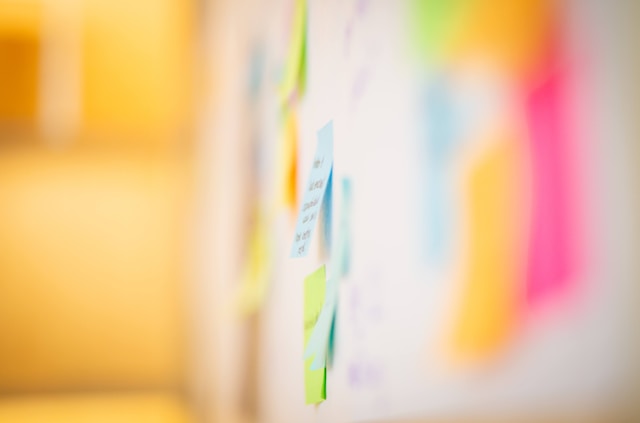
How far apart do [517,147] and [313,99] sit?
40 centimetres

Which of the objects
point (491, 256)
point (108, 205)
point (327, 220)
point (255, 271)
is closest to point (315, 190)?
point (327, 220)

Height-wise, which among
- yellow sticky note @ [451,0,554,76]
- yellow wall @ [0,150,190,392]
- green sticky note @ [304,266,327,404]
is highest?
yellow sticky note @ [451,0,554,76]

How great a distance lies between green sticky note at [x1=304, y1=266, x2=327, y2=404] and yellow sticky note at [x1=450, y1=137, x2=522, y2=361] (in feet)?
0.87

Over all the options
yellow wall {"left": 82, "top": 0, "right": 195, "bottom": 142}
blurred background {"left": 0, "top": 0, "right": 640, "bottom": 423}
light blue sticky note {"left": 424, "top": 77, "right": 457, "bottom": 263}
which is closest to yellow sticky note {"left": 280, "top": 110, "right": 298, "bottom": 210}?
light blue sticky note {"left": 424, "top": 77, "right": 457, "bottom": 263}

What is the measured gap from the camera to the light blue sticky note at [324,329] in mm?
623

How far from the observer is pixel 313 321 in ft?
2.23

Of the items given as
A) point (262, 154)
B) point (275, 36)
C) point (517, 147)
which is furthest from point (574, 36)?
point (262, 154)

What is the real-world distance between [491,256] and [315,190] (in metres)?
0.31

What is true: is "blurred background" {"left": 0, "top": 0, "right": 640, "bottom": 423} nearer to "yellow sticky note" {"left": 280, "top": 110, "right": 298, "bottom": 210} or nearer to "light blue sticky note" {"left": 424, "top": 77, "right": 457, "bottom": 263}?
"yellow sticky note" {"left": 280, "top": 110, "right": 298, "bottom": 210}

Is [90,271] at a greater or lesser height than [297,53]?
lesser

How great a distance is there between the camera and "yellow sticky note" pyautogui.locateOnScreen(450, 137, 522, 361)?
361 mm

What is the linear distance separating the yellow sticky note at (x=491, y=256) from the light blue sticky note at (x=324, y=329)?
23 centimetres

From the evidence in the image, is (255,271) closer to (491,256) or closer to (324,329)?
(324,329)

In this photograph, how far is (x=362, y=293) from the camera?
1.83 feet
